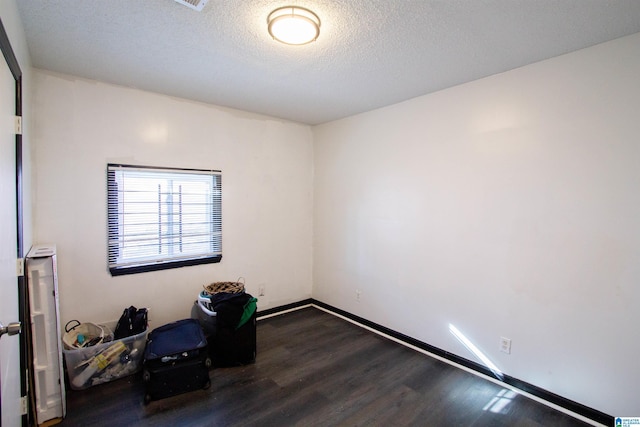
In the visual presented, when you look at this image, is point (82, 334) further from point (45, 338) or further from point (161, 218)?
point (161, 218)

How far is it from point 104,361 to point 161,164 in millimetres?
1704

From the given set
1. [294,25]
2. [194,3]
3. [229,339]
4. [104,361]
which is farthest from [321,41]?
[104,361]

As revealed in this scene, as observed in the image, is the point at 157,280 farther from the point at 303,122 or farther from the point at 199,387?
the point at 303,122

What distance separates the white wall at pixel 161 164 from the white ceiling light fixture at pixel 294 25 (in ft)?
5.69

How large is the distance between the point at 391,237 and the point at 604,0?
7.35 feet

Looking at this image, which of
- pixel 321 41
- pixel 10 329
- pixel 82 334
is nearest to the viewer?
pixel 10 329

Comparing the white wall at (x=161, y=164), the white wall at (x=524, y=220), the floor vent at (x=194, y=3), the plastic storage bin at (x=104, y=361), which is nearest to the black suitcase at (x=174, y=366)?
the plastic storage bin at (x=104, y=361)

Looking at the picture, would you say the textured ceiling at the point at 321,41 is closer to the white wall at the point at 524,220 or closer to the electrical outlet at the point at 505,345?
the white wall at the point at 524,220

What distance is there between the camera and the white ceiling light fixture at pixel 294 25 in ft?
5.34

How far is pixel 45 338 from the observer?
6.42 feet

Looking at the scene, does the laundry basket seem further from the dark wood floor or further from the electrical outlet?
the electrical outlet

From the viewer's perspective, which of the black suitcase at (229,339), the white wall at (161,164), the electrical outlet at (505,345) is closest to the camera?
the electrical outlet at (505,345)

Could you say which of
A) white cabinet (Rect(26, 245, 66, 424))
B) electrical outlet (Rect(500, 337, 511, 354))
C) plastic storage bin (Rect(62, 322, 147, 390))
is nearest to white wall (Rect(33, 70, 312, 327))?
plastic storage bin (Rect(62, 322, 147, 390))

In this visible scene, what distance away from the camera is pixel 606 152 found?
1953mm
